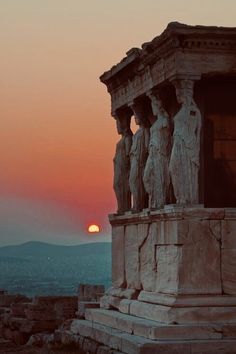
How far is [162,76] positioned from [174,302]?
3265mm

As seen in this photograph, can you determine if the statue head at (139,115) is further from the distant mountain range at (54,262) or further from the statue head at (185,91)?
the distant mountain range at (54,262)

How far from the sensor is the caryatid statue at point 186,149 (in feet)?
46.1

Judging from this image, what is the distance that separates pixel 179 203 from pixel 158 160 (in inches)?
42.5

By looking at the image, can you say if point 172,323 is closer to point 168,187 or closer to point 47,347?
point 168,187

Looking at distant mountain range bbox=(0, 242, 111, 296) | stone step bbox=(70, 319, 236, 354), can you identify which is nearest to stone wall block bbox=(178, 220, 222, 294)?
stone step bbox=(70, 319, 236, 354)

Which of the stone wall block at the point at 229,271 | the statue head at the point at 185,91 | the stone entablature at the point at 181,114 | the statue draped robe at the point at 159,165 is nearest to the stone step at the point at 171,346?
the stone wall block at the point at 229,271

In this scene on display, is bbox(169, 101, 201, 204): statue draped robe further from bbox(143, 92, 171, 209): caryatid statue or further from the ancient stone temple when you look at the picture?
bbox(143, 92, 171, 209): caryatid statue

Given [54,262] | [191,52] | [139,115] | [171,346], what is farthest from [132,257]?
[54,262]

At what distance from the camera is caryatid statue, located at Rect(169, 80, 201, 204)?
14.0m

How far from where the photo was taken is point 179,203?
45.9 ft

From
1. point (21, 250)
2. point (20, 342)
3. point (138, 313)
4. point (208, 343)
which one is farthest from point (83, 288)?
point (21, 250)

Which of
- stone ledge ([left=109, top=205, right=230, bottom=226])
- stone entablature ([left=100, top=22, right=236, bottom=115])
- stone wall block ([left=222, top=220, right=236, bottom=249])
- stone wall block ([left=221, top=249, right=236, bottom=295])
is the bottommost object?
stone wall block ([left=221, top=249, right=236, bottom=295])

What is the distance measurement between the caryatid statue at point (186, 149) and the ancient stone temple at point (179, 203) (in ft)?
0.04

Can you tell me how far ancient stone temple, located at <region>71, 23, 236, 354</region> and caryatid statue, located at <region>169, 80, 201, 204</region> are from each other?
0.01 m
